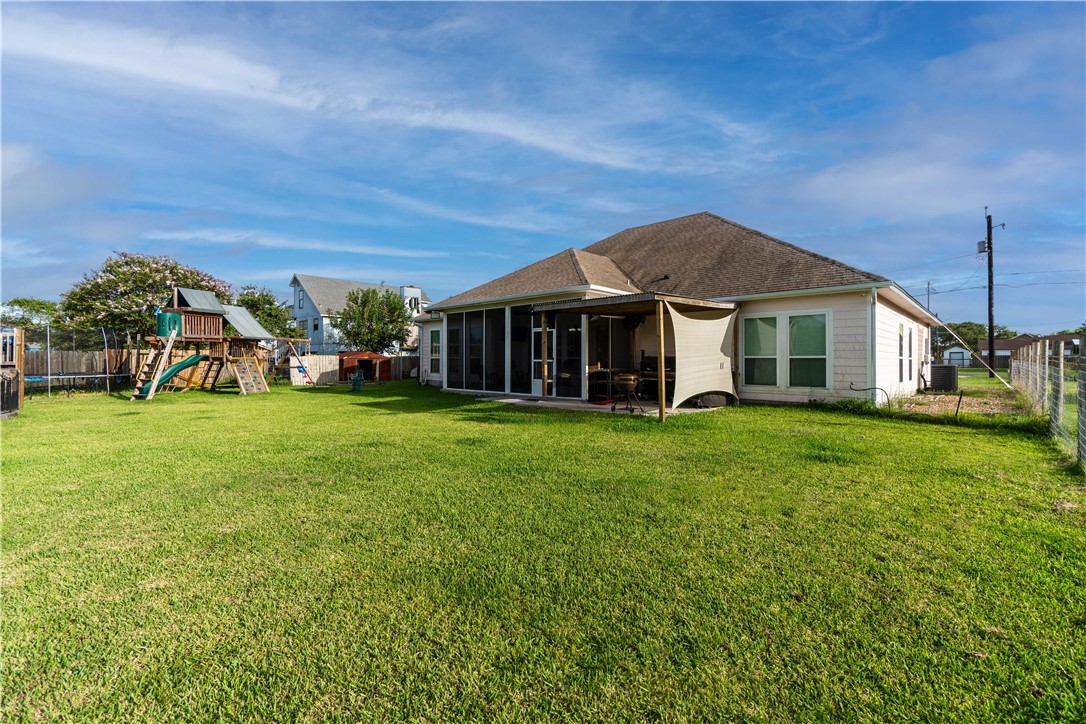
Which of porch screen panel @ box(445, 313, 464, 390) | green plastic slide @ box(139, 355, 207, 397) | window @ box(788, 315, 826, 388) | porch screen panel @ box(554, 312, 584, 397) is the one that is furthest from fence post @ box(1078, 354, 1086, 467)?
green plastic slide @ box(139, 355, 207, 397)

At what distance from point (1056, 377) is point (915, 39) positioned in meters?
7.53

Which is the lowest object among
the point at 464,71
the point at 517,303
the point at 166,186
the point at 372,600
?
the point at 372,600

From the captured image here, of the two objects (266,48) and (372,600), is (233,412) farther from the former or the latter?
(372,600)

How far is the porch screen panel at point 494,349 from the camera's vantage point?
1451 centimetres

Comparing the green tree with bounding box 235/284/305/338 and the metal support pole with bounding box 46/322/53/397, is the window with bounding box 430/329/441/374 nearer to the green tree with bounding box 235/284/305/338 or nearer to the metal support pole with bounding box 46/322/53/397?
the metal support pole with bounding box 46/322/53/397

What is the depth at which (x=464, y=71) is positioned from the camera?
39.3 feet

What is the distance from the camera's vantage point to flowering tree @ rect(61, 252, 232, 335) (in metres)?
22.6

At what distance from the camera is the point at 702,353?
10.3 metres

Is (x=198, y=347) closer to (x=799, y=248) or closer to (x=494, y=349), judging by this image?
(x=494, y=349)

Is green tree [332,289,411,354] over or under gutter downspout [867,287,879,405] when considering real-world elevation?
over

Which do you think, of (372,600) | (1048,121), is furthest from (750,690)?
(1048,121)

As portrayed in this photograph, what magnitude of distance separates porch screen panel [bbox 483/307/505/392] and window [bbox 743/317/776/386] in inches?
279

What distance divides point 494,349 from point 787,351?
840 cm

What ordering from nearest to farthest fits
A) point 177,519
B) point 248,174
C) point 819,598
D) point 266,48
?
1. point 819,598
2. point 177,519
3. point 266,48
4. point 248,174
